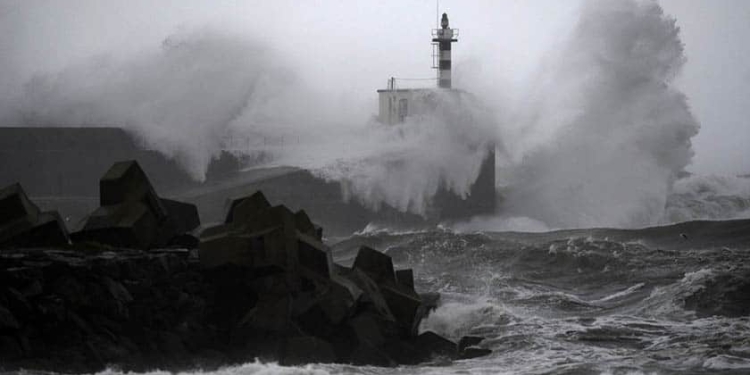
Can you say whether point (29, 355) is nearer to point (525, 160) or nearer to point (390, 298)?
point (390, 298)

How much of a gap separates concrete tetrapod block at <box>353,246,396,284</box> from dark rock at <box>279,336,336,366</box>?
1998 millimetres

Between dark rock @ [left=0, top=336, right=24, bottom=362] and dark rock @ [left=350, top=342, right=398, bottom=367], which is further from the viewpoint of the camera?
dark rock @ [left=350, top=342, right=398, bottom=367]

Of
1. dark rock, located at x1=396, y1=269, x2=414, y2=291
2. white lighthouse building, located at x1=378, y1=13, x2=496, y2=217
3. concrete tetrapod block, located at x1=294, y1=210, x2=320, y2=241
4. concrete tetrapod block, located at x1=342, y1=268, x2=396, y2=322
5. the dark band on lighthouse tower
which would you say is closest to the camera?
concrete tetrapod block, located at x1=342, y1=268, x2=396, y2=322

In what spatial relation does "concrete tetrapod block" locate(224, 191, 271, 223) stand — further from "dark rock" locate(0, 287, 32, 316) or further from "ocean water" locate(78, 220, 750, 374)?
"dark rock" locate(0, 287, 32, 316)

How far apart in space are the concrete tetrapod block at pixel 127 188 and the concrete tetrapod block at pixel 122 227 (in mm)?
109

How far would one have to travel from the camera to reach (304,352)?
9828 mm

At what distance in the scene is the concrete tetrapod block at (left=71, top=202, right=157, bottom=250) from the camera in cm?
1114

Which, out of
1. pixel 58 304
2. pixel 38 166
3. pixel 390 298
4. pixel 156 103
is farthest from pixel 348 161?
pixel 58 304

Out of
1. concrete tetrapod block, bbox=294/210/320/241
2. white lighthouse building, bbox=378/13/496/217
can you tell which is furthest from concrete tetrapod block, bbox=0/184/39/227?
white lighthouse building, bbox=378/13/496/217

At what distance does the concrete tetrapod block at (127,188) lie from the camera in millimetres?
11539

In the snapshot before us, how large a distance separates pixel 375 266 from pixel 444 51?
1747 cm

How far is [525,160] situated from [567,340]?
16076mm

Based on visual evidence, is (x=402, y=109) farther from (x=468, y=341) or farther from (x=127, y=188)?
(x=468, y=341)

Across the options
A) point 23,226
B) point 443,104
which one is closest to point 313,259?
point 23,226
